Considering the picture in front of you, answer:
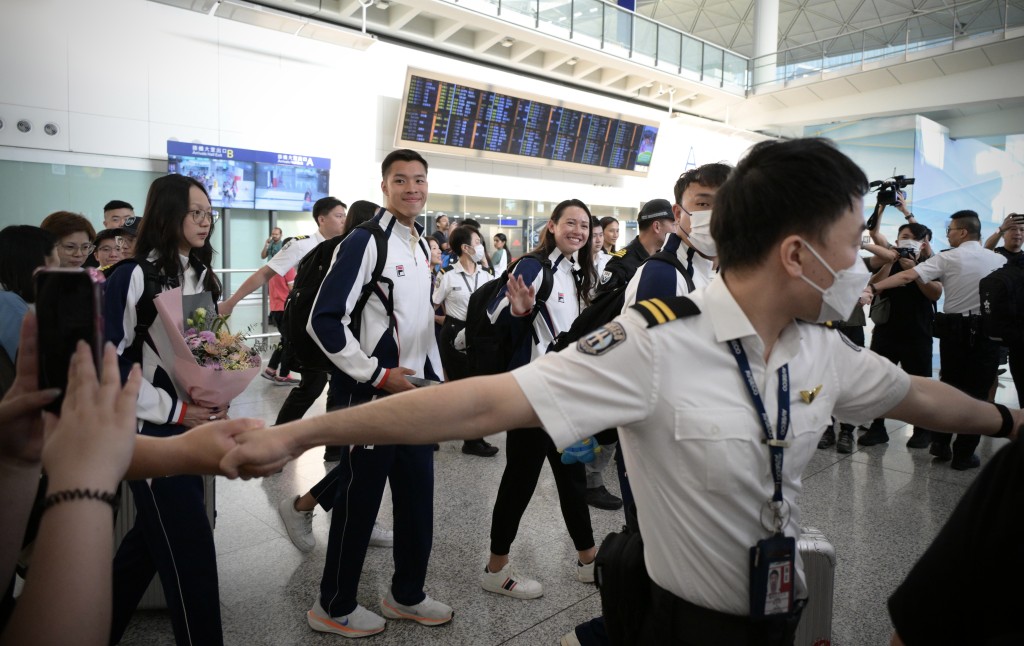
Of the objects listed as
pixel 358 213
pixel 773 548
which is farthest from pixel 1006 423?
pixel 358 213

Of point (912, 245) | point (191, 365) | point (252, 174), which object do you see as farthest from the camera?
point (252, 174)

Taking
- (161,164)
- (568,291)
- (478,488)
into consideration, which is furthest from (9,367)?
(161,164)

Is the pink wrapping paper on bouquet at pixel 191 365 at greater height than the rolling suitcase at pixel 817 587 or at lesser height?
greater

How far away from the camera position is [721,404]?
43.9 inches

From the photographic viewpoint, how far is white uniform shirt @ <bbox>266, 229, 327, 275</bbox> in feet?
15.3

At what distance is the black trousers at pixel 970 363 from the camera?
4605 mm

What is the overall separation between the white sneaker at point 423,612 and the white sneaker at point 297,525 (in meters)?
0.74

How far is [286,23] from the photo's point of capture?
25.7 feet

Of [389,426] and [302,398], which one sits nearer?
[389,426]

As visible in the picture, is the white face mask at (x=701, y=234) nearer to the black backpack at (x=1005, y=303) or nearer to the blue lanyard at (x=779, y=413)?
the blue lanyard at (x=779, y=413)

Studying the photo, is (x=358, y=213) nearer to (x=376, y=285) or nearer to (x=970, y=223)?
(x=376, y=285)

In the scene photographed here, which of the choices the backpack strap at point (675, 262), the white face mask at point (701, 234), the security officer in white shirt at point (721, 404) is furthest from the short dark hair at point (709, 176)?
the security officer in white shirt at point (721, 404)

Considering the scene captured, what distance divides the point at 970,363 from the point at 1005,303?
0.81 metres

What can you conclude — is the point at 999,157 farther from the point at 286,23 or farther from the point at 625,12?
the point at 286,23
